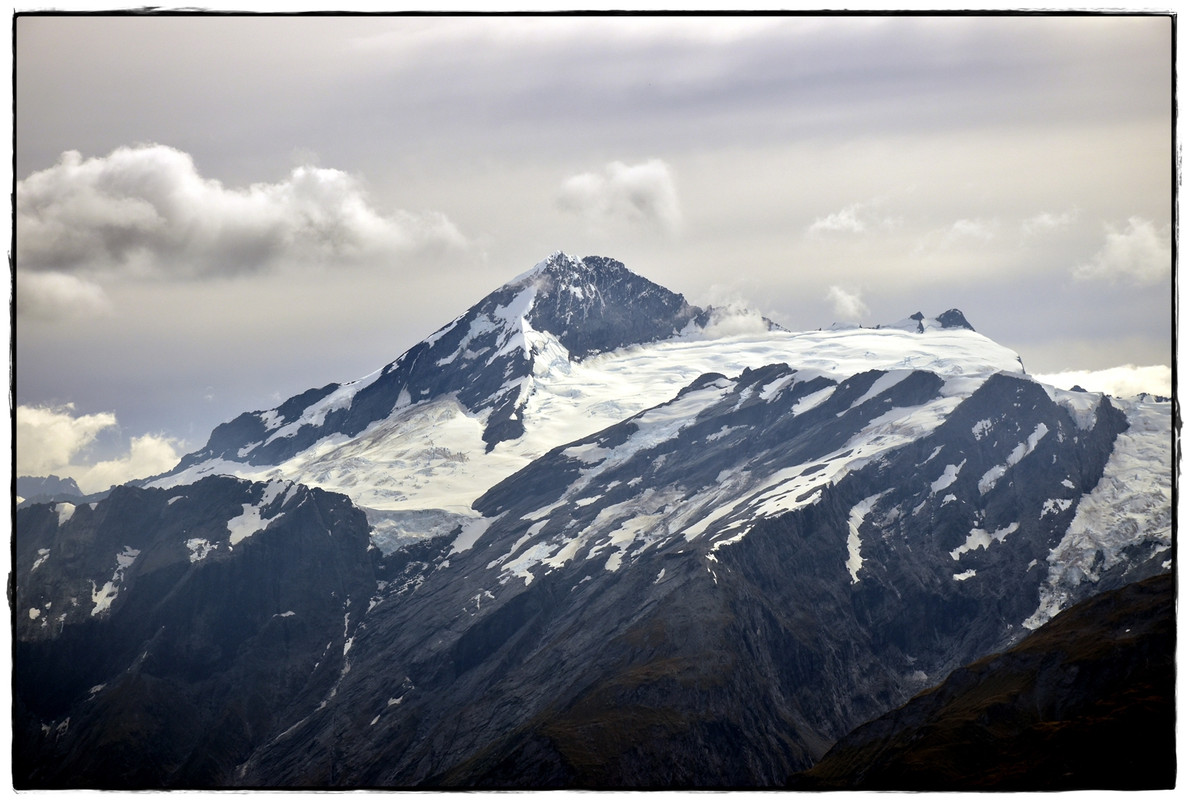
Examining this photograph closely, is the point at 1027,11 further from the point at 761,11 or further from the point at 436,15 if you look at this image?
the point at 436,15

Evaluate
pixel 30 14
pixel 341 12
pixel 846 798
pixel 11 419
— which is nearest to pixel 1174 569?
pixel 846 798

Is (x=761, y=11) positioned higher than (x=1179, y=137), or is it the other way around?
(x=761, y=11)

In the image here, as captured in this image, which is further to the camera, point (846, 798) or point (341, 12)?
point (846, 798)

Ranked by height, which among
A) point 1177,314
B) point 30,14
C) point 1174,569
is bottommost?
point 1174,569

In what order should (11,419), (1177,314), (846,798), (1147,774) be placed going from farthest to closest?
(1147,774)
(846,798)
(1177,314)
(11,419)

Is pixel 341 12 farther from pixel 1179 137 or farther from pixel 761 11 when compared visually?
pixel 1179 137

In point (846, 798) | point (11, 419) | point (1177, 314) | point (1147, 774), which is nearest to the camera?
point (11, 419)

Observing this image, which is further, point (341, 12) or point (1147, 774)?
point (1147, 774)

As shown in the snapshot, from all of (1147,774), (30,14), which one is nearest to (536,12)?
(30,14)

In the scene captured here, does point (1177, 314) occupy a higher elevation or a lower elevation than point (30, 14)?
lower
